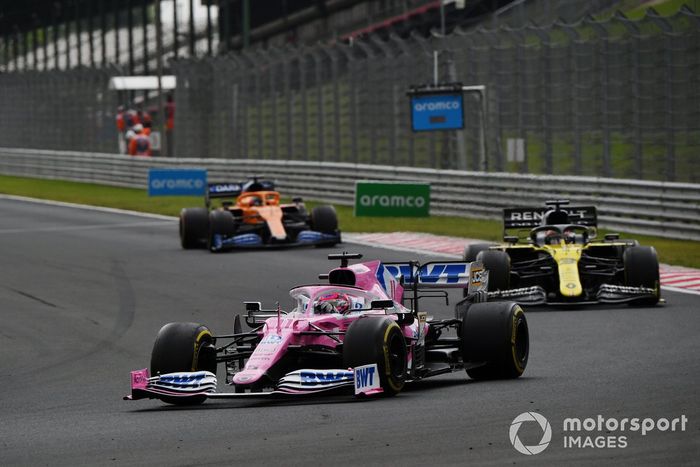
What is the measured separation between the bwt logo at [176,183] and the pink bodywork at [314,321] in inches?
1093

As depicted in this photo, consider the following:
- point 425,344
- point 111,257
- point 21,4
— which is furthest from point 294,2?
point 425,344

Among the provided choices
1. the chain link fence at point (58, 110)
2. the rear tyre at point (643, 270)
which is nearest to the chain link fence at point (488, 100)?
the chain link fence at point (58, 110)

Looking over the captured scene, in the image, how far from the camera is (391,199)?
32.2 metres

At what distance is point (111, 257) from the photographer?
2558 centimetres

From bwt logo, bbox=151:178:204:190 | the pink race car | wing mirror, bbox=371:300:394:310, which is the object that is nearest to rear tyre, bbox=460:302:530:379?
the pink race car

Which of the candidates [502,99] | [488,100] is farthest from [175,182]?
[502,99]

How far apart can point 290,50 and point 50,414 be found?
1173 inches

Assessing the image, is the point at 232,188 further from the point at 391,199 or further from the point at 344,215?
the point at 344,215

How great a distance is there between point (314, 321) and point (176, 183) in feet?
94.5

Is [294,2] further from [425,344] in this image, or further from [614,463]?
[614,463]

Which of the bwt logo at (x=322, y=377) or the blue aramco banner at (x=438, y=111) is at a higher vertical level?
the blue aramco banner at (x=438, y=111)

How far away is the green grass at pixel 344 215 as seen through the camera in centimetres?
2498

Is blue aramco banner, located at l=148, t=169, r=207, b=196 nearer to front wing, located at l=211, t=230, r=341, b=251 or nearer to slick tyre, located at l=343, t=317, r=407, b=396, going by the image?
front wing, located at l=211, t=230, r=341, b=251

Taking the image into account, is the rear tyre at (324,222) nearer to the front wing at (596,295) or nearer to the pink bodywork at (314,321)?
the front wing at (596,295)
